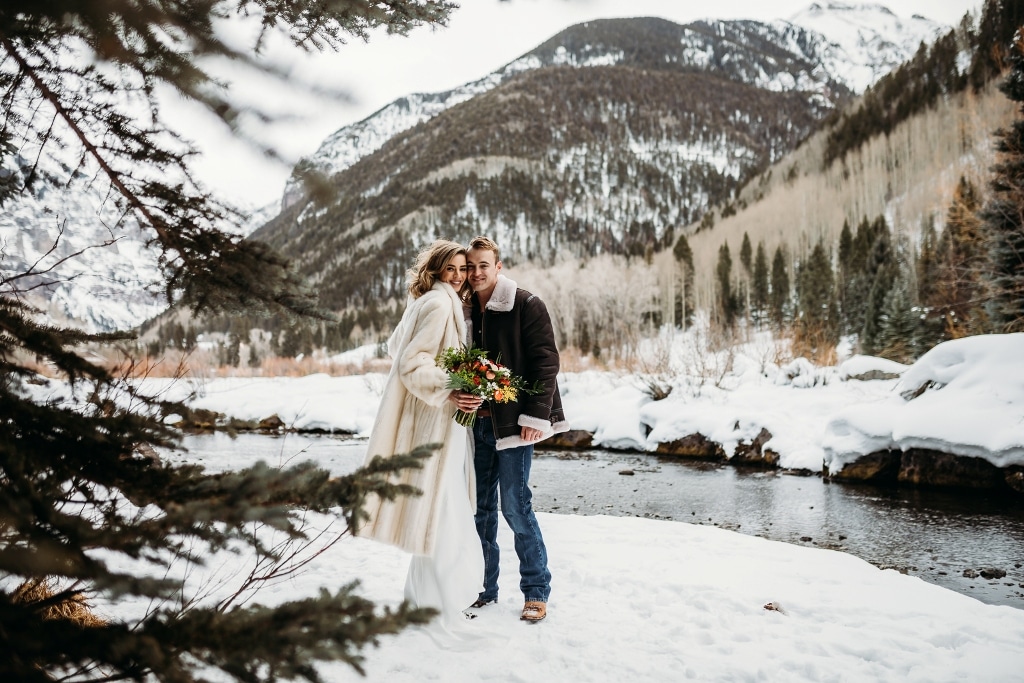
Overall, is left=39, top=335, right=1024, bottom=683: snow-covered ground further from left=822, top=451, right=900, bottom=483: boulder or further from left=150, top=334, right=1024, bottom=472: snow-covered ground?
left=822, top=451, right=900, bottom=483: boulder

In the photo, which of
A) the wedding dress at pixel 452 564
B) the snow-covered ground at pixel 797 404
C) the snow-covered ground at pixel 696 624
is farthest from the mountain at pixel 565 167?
the wedding dress at pixel 452 564

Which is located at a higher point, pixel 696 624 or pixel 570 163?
pixel 570 163

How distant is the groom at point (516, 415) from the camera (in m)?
3.47

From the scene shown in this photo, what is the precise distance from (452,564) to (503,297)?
1603 millimetres

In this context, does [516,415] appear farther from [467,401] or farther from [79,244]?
[79,244]

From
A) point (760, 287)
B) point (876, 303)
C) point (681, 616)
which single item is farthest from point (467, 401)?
point (760, 287)

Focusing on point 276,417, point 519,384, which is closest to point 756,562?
point 519,384

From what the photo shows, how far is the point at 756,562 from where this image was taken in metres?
4.70

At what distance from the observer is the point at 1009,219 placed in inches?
540

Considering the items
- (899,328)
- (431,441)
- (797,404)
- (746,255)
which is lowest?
(797,404)

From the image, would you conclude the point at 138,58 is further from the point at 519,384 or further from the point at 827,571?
the point at 827,571

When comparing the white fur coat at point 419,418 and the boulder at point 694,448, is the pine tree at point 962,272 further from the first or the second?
the white fur coat at point 419,418

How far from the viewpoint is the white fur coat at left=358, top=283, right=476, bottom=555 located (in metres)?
3.17

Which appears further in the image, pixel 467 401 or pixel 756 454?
pixel 756 454
